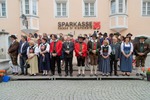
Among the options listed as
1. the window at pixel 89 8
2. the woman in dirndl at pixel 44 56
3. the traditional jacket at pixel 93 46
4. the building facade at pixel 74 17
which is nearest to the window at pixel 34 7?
the building facade at pixel 74 17

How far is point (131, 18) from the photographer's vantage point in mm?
18703

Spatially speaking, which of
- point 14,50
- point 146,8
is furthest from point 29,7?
point 146,8

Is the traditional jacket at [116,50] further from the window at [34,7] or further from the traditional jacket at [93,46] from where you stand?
the window at [34,7]

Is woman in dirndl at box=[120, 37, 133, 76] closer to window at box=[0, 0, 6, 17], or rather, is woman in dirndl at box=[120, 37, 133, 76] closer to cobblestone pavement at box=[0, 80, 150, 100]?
cobblestone pavement at box=[0, 80, 150, 100]

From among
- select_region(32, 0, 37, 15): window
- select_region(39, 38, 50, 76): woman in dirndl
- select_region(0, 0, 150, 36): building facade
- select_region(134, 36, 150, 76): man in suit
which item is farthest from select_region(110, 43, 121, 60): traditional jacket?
select_region(32, 0, 37, 15): window

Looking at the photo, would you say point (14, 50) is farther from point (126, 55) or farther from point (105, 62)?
point (126, 55)

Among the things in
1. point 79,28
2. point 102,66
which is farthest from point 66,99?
point 79,28

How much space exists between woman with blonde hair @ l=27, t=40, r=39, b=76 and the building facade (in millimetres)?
9245

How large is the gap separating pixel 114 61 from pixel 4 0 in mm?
13701

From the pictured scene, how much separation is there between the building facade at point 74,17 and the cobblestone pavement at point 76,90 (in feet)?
35.3

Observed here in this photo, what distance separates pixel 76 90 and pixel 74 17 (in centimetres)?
1253

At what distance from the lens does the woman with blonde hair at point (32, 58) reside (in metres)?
9.50

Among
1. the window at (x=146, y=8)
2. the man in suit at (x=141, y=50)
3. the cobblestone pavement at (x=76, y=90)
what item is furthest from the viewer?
the window at (x=146, y=8)

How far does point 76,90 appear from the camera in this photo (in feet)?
23.3
